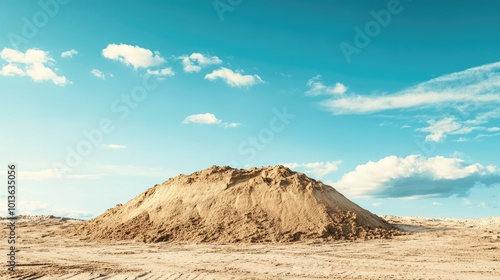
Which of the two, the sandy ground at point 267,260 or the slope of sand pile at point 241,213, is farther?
the slope of sand pile at point 241,213

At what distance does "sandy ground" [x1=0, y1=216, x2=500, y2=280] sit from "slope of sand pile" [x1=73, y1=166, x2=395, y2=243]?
6.02ft

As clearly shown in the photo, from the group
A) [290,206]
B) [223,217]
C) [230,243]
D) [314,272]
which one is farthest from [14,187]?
[290,206]

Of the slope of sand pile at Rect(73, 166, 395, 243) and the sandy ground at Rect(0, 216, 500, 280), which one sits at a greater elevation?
the slope of sand pile at Rect(73, 166, 395, 243)

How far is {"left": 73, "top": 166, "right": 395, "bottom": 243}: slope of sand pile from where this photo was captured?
896 inches

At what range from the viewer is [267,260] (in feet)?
50.0

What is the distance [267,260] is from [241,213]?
30.3 ft

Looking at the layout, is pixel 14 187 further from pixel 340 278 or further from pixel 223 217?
pixel 223 217

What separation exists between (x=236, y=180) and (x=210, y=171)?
91.5 inches

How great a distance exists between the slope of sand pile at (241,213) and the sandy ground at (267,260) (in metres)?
1.84

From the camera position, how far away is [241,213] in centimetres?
2441

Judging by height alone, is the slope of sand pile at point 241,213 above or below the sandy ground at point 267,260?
above

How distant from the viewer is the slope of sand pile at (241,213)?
22766 mm

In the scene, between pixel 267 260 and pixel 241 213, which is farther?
pixel 241 213

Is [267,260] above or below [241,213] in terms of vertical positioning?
below
